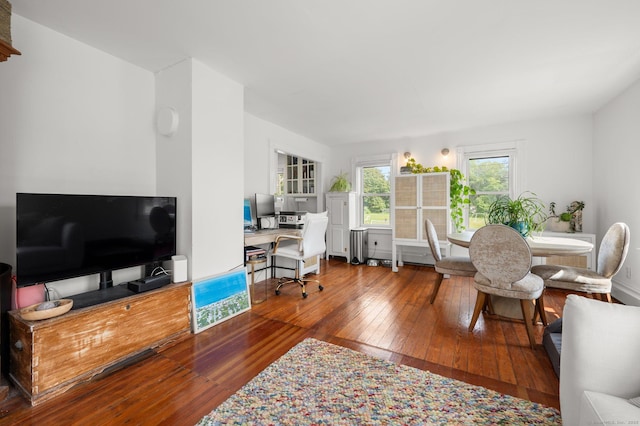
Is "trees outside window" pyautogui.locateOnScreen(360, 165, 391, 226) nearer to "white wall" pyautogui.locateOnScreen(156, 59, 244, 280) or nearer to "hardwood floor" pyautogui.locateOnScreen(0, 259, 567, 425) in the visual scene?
"hardwood floor" pyautogui.locateOnScreen(0, 259, 567, 425)

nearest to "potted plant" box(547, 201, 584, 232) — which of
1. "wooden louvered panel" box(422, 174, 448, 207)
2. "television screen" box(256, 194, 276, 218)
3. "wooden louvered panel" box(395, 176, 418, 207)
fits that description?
"wooden louvered panel" box(422, 174, 448, 207)

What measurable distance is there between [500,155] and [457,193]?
924 millimetres

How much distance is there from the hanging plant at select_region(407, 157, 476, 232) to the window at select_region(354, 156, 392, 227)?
847 mm

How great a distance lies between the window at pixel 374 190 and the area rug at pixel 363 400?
3.96 m

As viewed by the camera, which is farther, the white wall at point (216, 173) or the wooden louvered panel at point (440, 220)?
the wooden louvered panel at point (440, 220)

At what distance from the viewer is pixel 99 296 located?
6.70 feet

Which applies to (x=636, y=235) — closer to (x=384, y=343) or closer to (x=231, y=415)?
(x=384, y=343)

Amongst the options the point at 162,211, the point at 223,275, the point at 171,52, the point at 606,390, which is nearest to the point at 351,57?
the point at 171,52

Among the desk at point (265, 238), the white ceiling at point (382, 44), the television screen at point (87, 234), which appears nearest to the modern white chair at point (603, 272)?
the white ceiling at point (382, 44)

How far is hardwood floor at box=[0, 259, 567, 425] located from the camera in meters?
1.56

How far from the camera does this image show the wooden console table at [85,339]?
159 centimetres

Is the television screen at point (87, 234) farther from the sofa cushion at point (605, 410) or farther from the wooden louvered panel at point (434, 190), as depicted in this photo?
the wooden louvered panel at point (434, 190)

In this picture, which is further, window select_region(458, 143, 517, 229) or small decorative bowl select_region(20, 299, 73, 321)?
window select_region(458, 143, 517, 229)

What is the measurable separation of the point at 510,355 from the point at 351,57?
2.77 m
